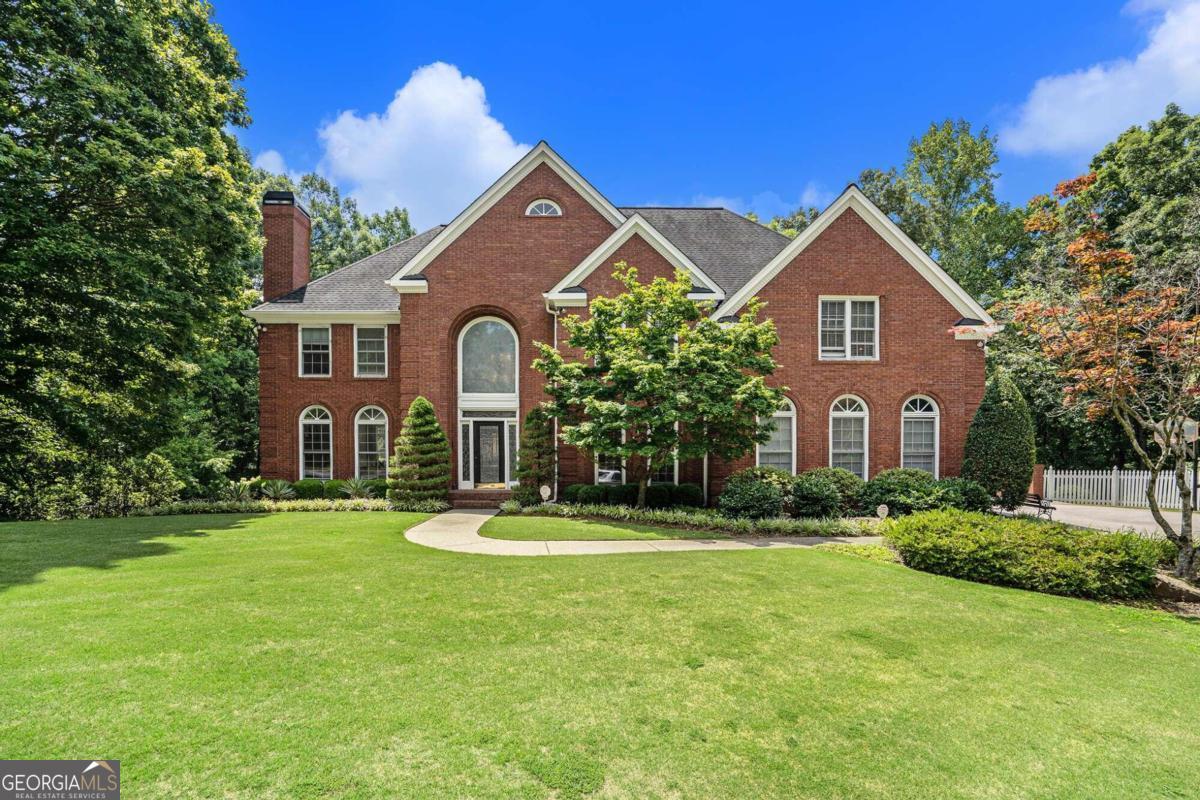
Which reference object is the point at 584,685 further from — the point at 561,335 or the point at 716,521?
the point at 561,335

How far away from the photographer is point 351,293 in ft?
64.0

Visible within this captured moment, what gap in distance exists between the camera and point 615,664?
506 centimetres

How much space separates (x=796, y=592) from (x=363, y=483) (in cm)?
1502

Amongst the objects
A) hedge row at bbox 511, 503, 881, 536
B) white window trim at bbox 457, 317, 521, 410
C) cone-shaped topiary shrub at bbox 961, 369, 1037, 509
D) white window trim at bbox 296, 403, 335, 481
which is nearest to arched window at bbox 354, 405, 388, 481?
white window trim at bbox 296, 403, 335, 481

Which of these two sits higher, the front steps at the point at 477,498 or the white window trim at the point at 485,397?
the white window trim at the point at 485,397

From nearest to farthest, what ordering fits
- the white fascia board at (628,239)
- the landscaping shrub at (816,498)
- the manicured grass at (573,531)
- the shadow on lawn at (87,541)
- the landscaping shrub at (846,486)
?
the shadow on lawn at (87,541) < the manicured grass at (573,531) < the landscaping shrub at (816,498) < the landscaping shrub at (846,486) < the white fascia board at (628,239)

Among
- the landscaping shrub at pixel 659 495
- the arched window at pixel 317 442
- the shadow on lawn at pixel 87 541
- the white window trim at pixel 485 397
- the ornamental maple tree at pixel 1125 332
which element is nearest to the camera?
the shadow on lawn at pixel 87 541

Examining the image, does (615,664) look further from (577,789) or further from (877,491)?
(877,491)

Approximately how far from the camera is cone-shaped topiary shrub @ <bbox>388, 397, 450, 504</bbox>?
623 inches

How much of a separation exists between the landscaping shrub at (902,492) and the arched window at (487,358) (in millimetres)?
11372

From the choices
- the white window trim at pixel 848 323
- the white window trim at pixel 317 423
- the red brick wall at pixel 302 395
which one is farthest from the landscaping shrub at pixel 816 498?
the white window trim at pixel 317 423

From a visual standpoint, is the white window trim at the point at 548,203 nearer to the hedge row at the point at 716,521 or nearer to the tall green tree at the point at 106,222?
the tall green tree at the point at 106,222

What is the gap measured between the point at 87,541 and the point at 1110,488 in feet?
102

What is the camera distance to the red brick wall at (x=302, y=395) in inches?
738
